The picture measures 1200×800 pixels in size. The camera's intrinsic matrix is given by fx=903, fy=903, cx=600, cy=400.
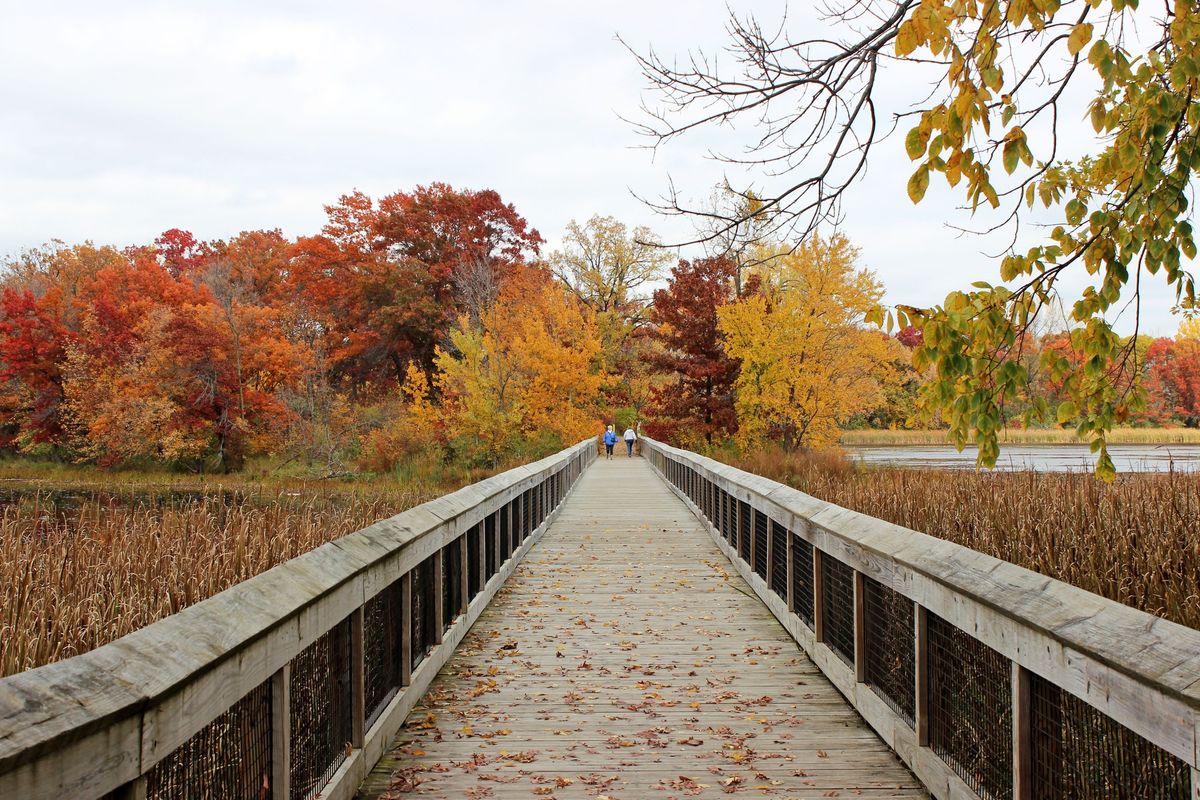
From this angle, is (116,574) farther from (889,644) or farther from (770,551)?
(889,644)

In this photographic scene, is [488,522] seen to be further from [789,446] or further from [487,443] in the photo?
[487,443]

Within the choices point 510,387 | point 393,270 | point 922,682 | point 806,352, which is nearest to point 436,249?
point 393,270

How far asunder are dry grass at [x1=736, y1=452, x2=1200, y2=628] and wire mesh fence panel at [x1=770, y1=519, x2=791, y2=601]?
5.49 feet

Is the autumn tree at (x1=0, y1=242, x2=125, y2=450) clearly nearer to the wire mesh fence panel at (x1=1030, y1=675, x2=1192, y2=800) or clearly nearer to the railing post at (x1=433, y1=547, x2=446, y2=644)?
the railing post at (x1=433, y1=547, x2=446, y2=644)

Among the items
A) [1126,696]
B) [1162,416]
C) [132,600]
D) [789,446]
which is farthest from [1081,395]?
[1162,416]

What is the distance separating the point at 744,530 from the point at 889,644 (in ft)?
14.7

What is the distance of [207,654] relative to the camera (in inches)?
88.1

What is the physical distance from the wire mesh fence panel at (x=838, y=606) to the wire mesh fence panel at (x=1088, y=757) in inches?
79.4

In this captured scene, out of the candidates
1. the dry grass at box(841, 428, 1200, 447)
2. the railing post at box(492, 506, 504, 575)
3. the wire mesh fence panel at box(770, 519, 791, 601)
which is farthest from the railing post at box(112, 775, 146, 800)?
the dry grass at box(841, 428, 1200, 447)

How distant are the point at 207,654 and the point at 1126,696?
7.33 ft

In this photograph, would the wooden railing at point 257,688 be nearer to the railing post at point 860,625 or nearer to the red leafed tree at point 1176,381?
the railing post at point 860,625

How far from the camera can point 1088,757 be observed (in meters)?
2.64

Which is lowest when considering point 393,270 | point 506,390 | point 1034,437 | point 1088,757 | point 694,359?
point 1034,437

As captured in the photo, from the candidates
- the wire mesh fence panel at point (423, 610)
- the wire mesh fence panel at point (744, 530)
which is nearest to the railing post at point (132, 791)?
the wire mesh fence panel at point (423, 610)
